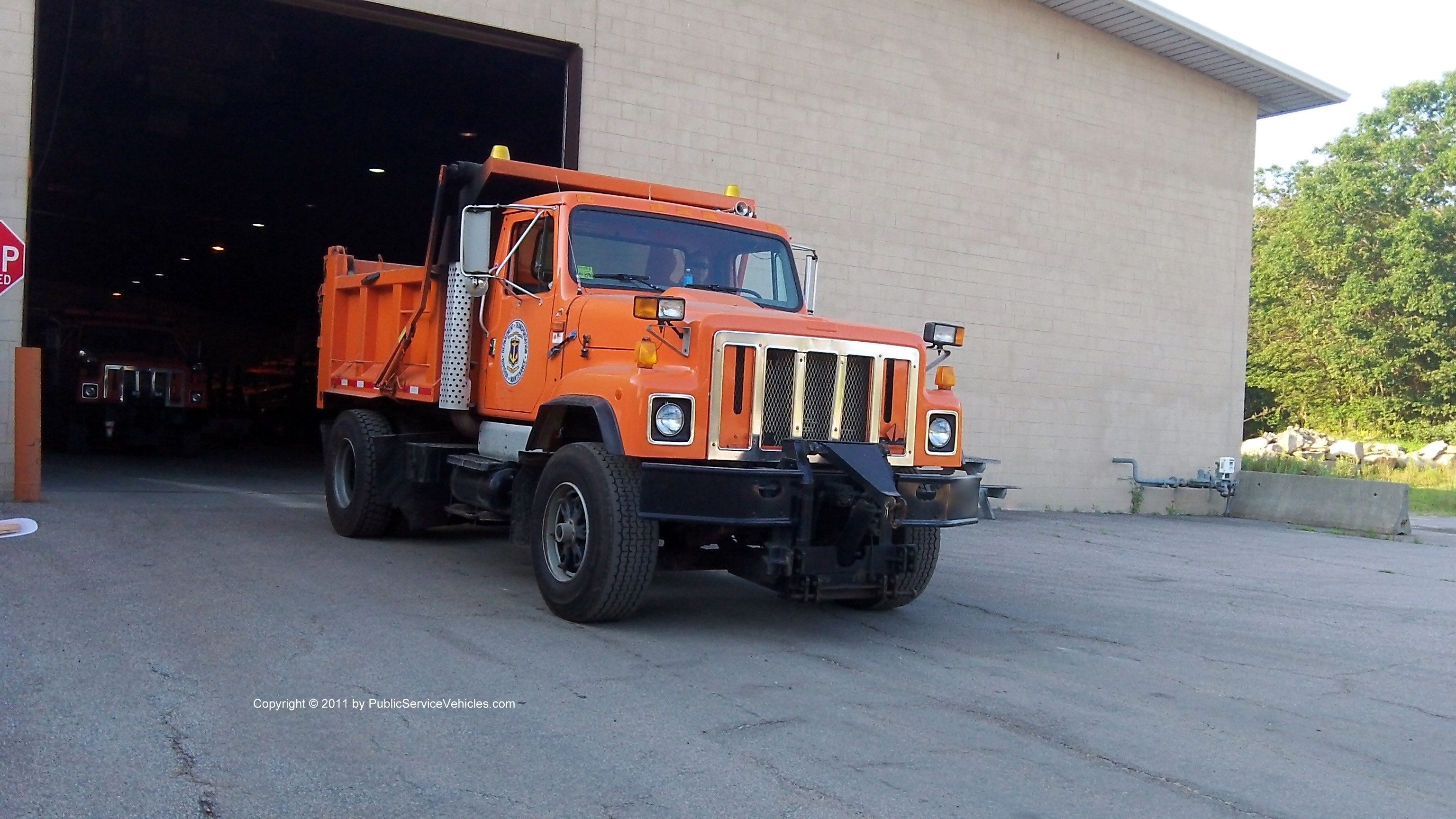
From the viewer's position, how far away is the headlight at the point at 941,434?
7957 mm

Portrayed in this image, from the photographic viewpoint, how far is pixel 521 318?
859 cm

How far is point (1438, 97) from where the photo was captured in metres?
43.6

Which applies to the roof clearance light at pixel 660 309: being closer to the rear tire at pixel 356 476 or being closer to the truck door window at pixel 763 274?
the truck door window at pixel 763 274

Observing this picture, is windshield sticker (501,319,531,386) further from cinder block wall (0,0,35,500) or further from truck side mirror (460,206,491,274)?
cinder block wall (0,0,35,500)

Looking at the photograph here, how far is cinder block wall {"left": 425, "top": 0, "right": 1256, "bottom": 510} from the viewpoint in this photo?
583 inches

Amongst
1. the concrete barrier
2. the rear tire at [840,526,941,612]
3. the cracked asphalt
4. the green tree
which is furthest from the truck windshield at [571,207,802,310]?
the green tree

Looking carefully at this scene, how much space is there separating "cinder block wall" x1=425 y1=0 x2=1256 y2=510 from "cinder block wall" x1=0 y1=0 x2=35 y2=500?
403 centimetres

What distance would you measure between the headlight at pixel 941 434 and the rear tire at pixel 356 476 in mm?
4778

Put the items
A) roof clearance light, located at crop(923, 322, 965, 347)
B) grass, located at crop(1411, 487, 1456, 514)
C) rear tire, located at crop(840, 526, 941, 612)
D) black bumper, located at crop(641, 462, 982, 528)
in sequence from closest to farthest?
black bumper, located at crop(641, 462, 982, 528)
roof clearance light, located at crop(923, 322, 965, 347)
rear tire, located at crop(840, 526, 941, 612)
grass, located at crop(1411, 487, 1456, 514)

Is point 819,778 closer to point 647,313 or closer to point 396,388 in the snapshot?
point 647,313

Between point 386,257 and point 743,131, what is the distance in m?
20.4

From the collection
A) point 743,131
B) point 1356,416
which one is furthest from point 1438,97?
point 743,131

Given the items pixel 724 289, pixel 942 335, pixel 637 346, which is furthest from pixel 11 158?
pixel 942 335

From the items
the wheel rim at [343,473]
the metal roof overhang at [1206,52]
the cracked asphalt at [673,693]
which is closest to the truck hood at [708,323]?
the cracked asphalt at [673,693]
